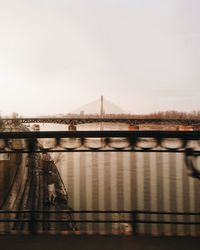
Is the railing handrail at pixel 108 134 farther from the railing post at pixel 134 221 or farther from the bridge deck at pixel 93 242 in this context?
the bridge deck at pixel 93 242

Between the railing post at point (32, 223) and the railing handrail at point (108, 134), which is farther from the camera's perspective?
the railing post at point (32, 223)

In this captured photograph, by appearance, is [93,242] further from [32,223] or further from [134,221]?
[32,223]

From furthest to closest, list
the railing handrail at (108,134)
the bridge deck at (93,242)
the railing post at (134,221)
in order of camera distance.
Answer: the railing post at (134,221) < the railing handrail at (108,134) < the bridge deck at (93,242)

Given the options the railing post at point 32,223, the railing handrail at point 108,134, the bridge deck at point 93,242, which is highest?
Answer: the railing handrail at point 108,134

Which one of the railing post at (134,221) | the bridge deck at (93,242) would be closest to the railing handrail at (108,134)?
the railing post at (134,221)

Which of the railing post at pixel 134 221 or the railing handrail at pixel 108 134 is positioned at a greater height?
the railing handrail at pixel 108 134

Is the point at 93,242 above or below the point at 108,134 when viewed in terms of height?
below

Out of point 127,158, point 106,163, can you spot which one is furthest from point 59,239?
point 127,158

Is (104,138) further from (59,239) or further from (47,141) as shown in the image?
(59,239)

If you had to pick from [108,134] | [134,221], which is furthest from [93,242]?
[108,134]

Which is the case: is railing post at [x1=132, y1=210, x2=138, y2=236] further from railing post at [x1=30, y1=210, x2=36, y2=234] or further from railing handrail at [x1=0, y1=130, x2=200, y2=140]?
railing post at [x1=30, y1=210, x2=36, y2=234]

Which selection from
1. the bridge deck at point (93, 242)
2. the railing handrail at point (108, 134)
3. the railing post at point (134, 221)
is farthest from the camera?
the railing post at point (134, 221)

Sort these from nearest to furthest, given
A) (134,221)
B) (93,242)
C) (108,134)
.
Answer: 1. (93,242)
2. (108,134)
3. (134,221)

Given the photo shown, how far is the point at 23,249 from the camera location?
2.86 m
